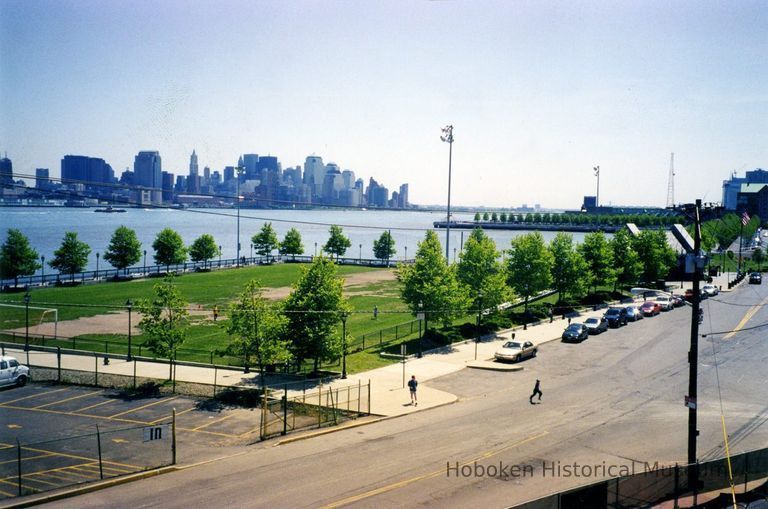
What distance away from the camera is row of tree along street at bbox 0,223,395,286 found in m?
67.8

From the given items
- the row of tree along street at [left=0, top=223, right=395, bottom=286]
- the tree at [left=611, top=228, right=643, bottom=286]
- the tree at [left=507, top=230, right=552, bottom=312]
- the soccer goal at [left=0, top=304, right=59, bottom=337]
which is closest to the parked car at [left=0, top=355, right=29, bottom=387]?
the soccer goal at [left=0, top=304, right=59, bottom=337]

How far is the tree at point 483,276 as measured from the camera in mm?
44656

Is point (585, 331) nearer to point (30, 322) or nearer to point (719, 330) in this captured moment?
point (719, 330)

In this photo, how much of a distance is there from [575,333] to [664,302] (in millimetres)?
18408

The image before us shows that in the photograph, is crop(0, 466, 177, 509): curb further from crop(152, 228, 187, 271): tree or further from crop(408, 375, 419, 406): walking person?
crop(152, 228, 187, 271): tree

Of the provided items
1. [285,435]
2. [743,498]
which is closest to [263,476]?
[285,435]

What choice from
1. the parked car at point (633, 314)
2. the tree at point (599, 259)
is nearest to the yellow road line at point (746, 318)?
the parked car at point (633, 314)

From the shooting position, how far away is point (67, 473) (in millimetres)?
18828

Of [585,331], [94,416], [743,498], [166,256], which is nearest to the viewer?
[743,498]

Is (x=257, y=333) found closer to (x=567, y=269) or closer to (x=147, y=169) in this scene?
(x=567, y=269)

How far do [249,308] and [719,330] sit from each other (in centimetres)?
3494

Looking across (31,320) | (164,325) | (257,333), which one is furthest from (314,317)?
(31,320)

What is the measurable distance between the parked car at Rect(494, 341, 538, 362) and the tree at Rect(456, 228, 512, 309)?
6.76 meters

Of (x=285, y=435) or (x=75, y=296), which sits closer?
(x=285, y=435)
